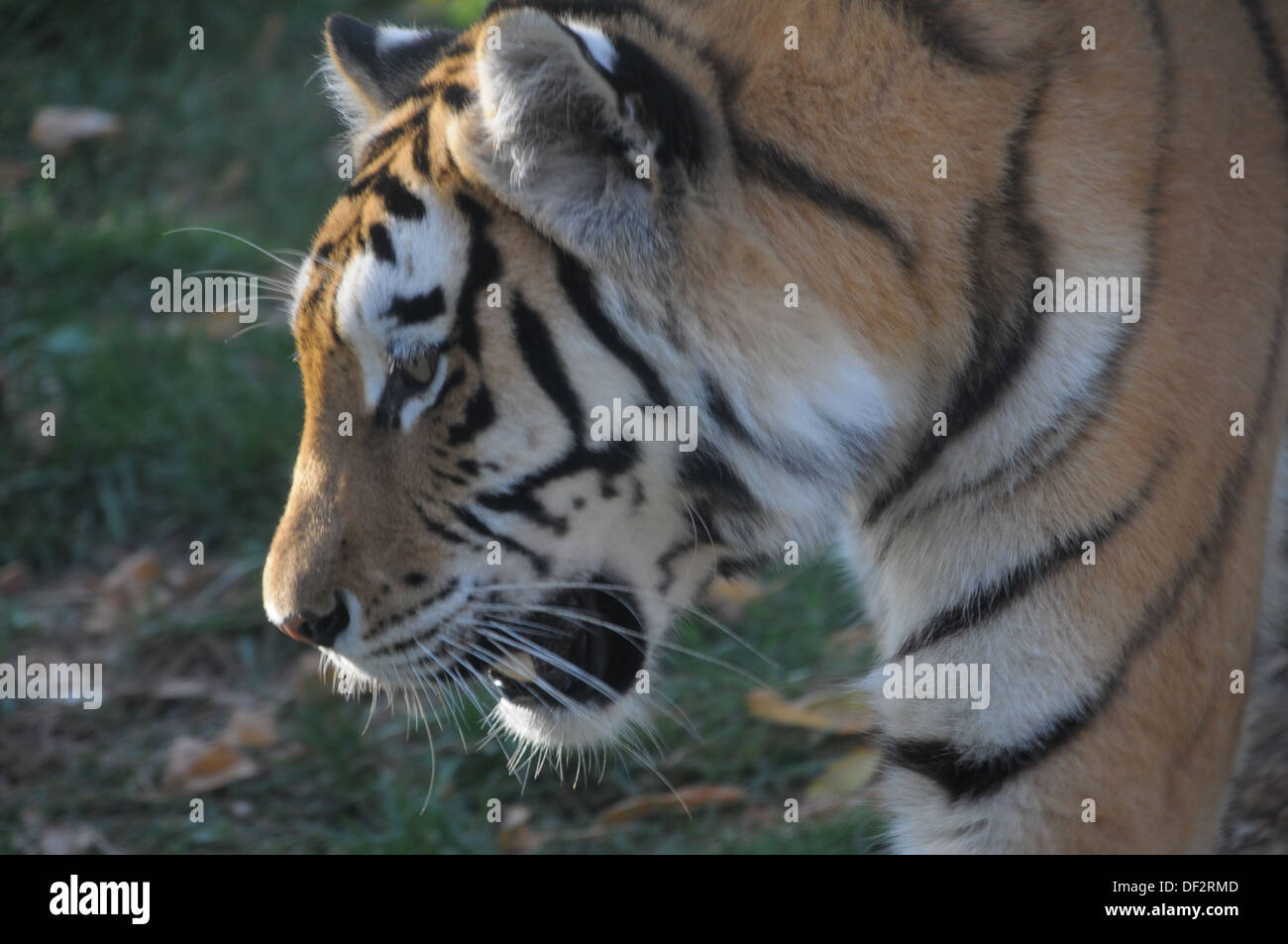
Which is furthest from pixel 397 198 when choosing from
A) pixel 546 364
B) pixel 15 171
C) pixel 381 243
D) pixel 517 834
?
pixel 15 171

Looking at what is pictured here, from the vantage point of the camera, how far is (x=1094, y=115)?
1.95m

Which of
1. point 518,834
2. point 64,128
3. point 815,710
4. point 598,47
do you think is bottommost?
point 518,834

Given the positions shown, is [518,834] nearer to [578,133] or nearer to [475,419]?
[475,419]

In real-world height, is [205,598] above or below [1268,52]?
below

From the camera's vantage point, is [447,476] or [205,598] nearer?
[447,476]

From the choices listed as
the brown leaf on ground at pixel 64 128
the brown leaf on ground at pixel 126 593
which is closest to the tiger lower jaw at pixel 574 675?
the brown leaf on ground at pixel 126 593

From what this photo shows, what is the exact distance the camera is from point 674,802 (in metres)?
2.98

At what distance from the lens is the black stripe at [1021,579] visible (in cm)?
190

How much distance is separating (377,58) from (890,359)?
100 cm

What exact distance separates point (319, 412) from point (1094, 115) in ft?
3.81

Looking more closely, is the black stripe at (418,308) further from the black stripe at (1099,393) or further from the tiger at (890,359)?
the black stripe at (1099,393)

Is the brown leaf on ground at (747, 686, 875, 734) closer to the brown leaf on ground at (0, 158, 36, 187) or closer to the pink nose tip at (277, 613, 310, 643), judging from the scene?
the pink nose tip at (277, 613, 310, 643)
